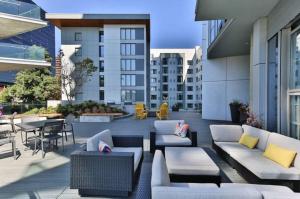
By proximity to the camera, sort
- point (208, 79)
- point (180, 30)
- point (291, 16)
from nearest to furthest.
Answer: point (291, 16), point (208, 79), point (180, 30)

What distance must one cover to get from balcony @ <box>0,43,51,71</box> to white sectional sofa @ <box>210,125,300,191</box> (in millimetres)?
11734

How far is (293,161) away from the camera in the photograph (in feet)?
12.0

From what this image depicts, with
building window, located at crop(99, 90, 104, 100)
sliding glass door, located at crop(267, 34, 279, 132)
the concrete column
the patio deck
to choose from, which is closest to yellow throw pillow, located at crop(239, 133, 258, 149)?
the patio deck

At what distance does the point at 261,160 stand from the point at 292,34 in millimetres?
3505

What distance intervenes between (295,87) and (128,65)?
76.1 feet

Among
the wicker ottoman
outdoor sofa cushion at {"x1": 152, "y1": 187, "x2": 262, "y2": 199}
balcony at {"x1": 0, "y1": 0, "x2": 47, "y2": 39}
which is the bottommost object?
the wicker ottoman

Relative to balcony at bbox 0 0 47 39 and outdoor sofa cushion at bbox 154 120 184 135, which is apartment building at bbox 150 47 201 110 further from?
outdoor sofa cushion at bbox 154 120 184 135

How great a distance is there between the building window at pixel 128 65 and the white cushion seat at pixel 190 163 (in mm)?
23743

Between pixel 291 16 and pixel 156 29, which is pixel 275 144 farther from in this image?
pixel 156 29

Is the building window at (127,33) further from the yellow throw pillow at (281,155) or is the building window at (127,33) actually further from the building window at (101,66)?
the yellow throw pillow at (281,155)

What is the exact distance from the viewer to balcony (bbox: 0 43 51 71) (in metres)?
13.0

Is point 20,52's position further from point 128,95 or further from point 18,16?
point 128,95

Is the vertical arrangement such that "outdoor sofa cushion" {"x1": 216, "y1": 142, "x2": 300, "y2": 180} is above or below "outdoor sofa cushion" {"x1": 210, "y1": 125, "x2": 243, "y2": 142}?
below

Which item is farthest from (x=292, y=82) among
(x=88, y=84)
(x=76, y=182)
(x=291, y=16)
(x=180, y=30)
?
(x=180, y=30)
